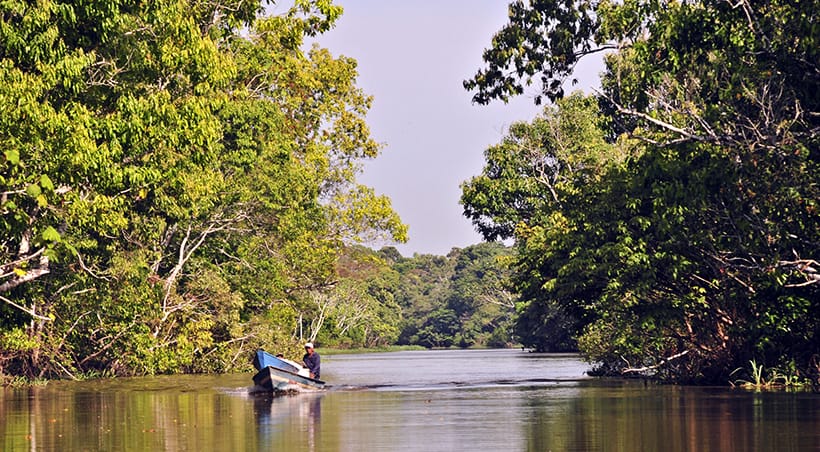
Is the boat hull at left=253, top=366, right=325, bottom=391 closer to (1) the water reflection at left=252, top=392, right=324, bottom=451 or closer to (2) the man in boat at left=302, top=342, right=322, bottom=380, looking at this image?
(1) the water reflection at left=252, top=392, right=324, bottom=451

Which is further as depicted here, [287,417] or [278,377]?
[278,377]

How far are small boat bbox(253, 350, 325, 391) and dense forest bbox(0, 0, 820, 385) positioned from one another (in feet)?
16.2

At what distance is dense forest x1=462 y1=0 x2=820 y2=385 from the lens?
25.7m

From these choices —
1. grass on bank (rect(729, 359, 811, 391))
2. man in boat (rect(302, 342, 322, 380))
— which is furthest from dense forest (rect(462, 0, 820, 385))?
man in boat (rect(302, 342, 322, 380))

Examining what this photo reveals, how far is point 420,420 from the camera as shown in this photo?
22.9m

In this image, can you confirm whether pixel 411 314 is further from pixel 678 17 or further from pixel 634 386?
pixel 678 17

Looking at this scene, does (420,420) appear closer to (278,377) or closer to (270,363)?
(278,377)

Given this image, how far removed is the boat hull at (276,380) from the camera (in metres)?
34.8

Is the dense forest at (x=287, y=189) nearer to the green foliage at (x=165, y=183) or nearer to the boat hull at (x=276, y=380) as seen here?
the green foliage at (x=165, y=183)

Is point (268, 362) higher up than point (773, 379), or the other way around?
point (268, 362)

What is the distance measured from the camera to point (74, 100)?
2636 centimetres

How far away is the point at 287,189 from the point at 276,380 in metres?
17.6

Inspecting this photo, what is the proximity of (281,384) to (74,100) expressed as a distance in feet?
39.3

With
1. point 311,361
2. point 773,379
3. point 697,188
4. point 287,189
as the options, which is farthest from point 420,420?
point 287,189
